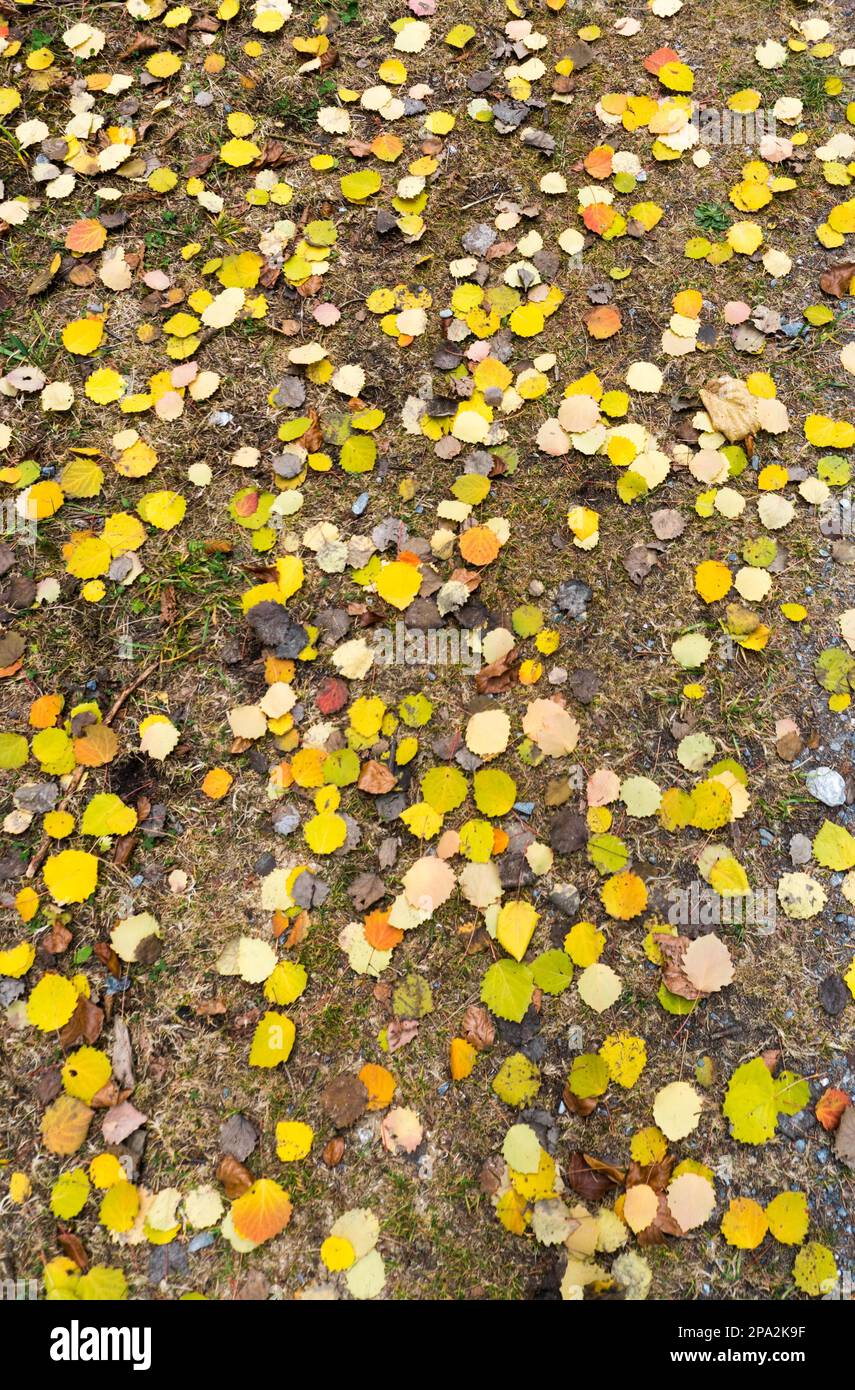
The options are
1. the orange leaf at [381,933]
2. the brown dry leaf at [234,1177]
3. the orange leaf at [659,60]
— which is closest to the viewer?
the brown dry leaf at [234,1177]

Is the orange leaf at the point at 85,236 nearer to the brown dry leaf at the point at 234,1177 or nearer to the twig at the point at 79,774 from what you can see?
the twig at the point at 79,774

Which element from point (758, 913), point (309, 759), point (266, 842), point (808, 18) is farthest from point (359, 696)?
point (808, 18)

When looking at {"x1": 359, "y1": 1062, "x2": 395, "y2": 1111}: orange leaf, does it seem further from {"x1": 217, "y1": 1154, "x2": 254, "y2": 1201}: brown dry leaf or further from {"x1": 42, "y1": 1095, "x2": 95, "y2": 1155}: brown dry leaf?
{"x1": 42, "y1": 1095, "x2": 95, "y2": 1155}: brown dry leaf

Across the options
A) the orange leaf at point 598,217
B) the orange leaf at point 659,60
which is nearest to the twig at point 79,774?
the orange leaf at point 598,217

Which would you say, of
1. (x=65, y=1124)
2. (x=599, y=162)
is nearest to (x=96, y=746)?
(x=65, y=1124)

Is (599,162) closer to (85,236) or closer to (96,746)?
(85,236)

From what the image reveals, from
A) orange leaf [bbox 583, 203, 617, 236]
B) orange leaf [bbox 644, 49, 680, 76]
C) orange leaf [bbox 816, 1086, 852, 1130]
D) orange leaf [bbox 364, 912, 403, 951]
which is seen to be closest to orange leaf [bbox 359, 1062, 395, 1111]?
orange leaf [bbox 364, 912, 403, 951]

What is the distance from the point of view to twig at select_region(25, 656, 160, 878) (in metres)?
2.15

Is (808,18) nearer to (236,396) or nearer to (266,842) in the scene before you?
(236,396)

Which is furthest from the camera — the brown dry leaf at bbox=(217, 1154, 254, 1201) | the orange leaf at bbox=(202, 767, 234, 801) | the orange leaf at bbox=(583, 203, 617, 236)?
the orange leaf at bbox=(583, 203, 617, 236)

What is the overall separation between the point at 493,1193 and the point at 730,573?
1639 mm

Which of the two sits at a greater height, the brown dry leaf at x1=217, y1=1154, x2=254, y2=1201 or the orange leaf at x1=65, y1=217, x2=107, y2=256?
the orange leaf at x1=65, y1=217, x2=107, y2=256

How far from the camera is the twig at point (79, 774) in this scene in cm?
215
